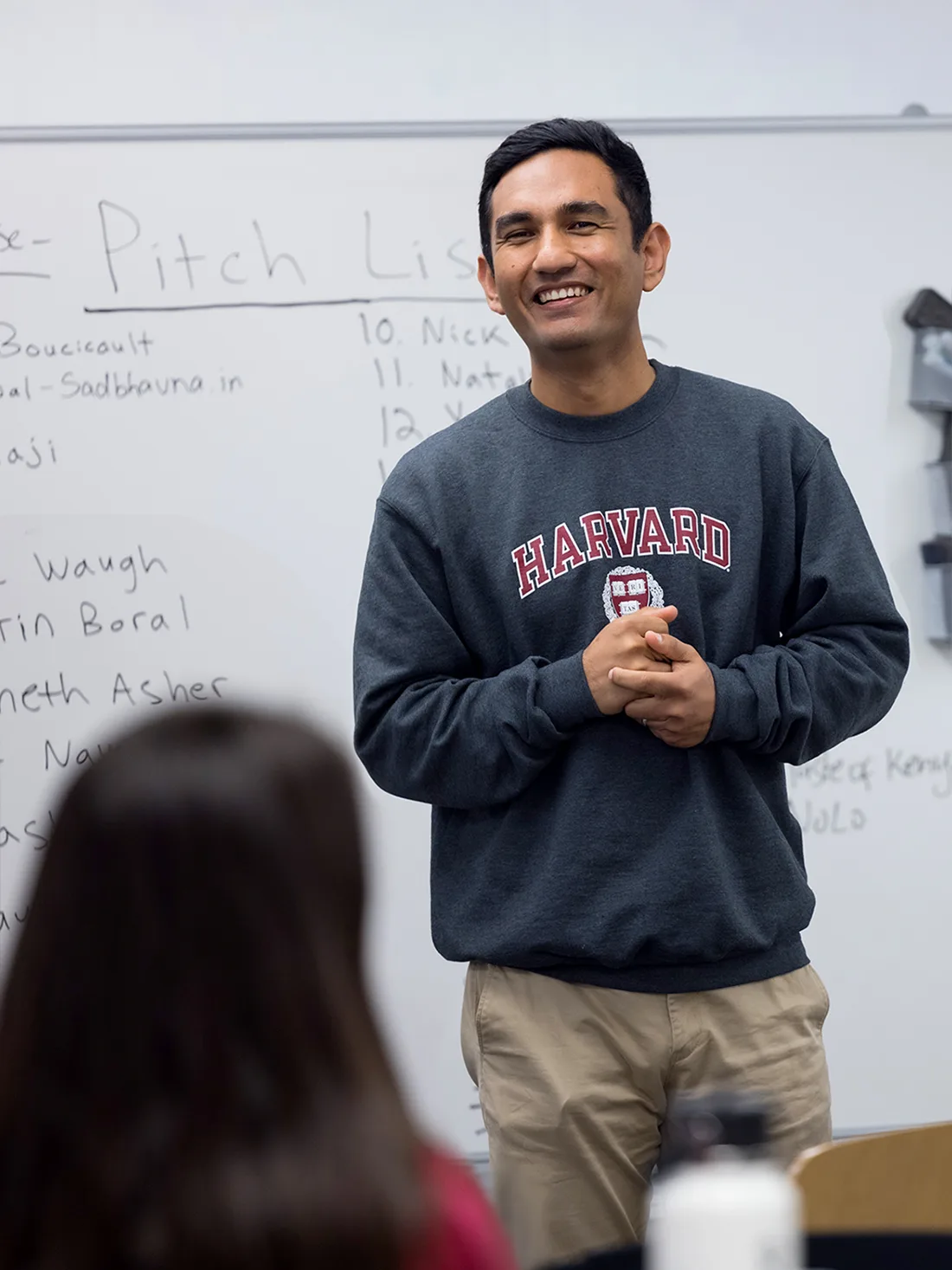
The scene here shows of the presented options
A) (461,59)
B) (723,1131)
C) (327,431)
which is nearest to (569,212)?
(327,431)

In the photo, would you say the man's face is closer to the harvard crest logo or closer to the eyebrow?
the eyebrow

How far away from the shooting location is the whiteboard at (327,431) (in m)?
2.56

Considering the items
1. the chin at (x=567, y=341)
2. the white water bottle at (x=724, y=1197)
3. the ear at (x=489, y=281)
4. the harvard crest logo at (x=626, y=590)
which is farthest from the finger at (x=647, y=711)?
the white water bottle at (x=724, y=1197)

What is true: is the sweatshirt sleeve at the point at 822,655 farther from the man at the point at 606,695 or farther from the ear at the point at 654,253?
the ear at the point at 654,253

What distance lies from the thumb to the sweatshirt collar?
29 centimetres

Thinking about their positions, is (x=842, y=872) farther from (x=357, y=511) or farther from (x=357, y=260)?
(x=357, y=260)

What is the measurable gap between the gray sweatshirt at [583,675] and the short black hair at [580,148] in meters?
0.22

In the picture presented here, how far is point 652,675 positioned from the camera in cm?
167

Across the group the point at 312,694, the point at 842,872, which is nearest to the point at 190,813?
the point at 312,694

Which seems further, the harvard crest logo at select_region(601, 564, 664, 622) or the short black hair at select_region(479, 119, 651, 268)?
the short black hair at select_region(479, 119, 651, 268)

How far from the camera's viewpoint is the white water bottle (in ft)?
2.48

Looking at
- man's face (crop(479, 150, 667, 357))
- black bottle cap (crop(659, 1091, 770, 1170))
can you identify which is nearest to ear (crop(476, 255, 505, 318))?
man's face (crop(479, 150, 667, 357))

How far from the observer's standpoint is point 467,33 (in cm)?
270

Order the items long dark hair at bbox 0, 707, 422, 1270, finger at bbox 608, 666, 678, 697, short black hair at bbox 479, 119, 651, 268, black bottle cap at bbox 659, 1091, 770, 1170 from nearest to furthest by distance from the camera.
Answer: long dark hair at bbox 0, 707, 422, 1270 < black bottle cap at bbox 659, 1091, 770, 1170 < finger at bbox 608, 666, 678, 697 < short black hair at bbox 479, 119, 651, 268
